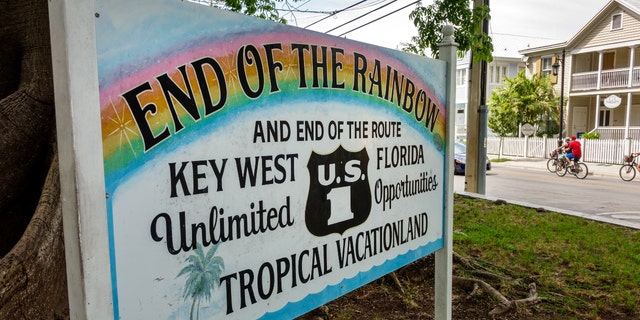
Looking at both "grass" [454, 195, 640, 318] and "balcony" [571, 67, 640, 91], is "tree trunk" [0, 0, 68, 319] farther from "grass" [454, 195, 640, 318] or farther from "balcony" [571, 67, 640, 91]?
"balcony" [571, 67, 640, 91]

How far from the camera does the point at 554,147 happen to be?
2520 cm

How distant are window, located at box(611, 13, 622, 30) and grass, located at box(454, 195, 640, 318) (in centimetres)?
2367

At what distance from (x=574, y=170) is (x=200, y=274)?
18.6 meters

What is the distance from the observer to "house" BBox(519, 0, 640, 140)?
25297mm

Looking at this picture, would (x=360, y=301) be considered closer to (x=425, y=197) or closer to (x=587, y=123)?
(x=425, y=197)

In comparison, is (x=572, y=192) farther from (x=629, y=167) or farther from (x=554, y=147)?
(x=554, y=147)

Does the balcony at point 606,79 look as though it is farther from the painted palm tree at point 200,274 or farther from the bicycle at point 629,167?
the painted palm tree at point 200,274

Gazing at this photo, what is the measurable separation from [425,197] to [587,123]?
32190 mm

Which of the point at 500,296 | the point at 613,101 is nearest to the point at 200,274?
the point at 500,296

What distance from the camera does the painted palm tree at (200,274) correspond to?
1.43 metres

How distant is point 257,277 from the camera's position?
1.66m

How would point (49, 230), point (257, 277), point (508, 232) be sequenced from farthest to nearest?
1. point (508, 232)
2. point (49, 230)
3. point (257, 277)

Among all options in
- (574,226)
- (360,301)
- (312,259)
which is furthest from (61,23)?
(574,226)

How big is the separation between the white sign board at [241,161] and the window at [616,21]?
29.9 meters
